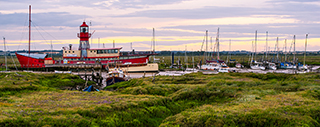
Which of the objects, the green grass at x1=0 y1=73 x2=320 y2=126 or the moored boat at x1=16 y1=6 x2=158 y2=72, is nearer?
the green grass at x1=0 y1=73 x2=320 y2=126

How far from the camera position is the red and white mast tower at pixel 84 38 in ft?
211

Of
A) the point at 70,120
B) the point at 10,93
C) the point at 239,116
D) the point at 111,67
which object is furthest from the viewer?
the point at 111,67

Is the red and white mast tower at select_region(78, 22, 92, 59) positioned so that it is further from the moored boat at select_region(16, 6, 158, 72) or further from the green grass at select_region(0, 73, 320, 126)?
the green grass at select_region(0, 73, 320, 126)

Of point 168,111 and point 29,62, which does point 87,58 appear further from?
point 168,111

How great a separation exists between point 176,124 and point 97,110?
212 inches

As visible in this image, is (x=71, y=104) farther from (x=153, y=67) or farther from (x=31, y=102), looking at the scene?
(x=153, y=67)

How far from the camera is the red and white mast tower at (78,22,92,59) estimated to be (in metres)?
64.2

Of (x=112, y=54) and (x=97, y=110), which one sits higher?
(x=112, y=54)

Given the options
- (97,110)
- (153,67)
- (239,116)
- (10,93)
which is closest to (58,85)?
(10,93)

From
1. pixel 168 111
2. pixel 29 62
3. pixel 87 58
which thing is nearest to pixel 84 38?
pixel 87 58

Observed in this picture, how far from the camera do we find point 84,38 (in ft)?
212

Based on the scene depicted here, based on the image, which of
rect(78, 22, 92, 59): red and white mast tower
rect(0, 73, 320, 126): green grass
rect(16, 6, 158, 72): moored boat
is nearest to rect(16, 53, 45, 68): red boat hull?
rect(16, 6, 158, 72): moored boat

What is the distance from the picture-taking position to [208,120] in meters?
15.4

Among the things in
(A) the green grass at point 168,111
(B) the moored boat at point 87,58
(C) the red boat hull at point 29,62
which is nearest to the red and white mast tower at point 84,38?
(B) the moored boat at point 87,58
